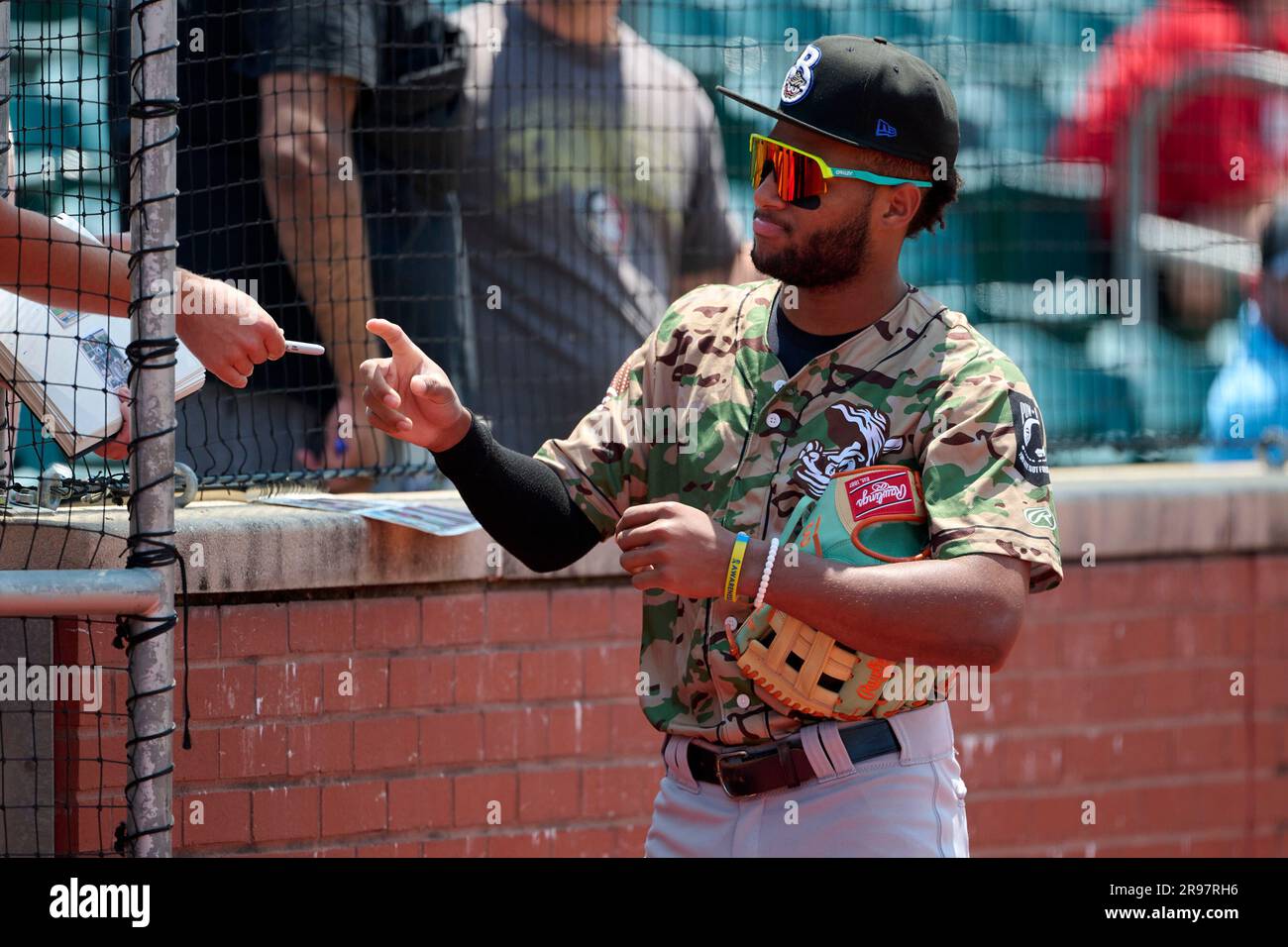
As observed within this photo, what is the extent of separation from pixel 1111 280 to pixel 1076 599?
47.8 inches

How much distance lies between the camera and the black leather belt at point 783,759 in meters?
3.14

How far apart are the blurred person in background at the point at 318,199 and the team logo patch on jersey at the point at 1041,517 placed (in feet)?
7.37

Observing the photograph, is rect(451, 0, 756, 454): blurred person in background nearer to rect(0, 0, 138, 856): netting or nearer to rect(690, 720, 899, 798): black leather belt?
rect(0, 0, 138, 856): netting

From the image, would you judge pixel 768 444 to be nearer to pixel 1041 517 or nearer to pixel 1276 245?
pixel 1041 517

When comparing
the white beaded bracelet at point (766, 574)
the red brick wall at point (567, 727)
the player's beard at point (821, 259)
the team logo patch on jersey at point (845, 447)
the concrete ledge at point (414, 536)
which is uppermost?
the player's beard at point (821, 259)

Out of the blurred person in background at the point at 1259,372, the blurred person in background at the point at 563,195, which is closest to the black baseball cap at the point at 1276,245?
the blurred person in background at the point at 1259,372

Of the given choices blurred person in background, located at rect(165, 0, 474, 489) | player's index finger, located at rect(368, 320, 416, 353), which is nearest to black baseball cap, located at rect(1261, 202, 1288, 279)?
blurred person in background, located at rect(165, 0, 474, 489)

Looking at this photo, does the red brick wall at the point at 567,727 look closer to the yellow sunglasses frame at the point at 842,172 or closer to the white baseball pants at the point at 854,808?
the white baseball pants at the point at 854,808

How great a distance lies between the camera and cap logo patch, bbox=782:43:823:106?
10.6 ft

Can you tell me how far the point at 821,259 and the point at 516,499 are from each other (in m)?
0.71

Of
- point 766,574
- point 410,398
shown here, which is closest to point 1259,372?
point 766,574

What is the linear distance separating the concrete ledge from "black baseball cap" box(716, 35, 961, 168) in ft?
5.72

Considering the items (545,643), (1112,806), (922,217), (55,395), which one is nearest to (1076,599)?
(1112,806)

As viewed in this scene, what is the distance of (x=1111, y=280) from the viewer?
5.95m
